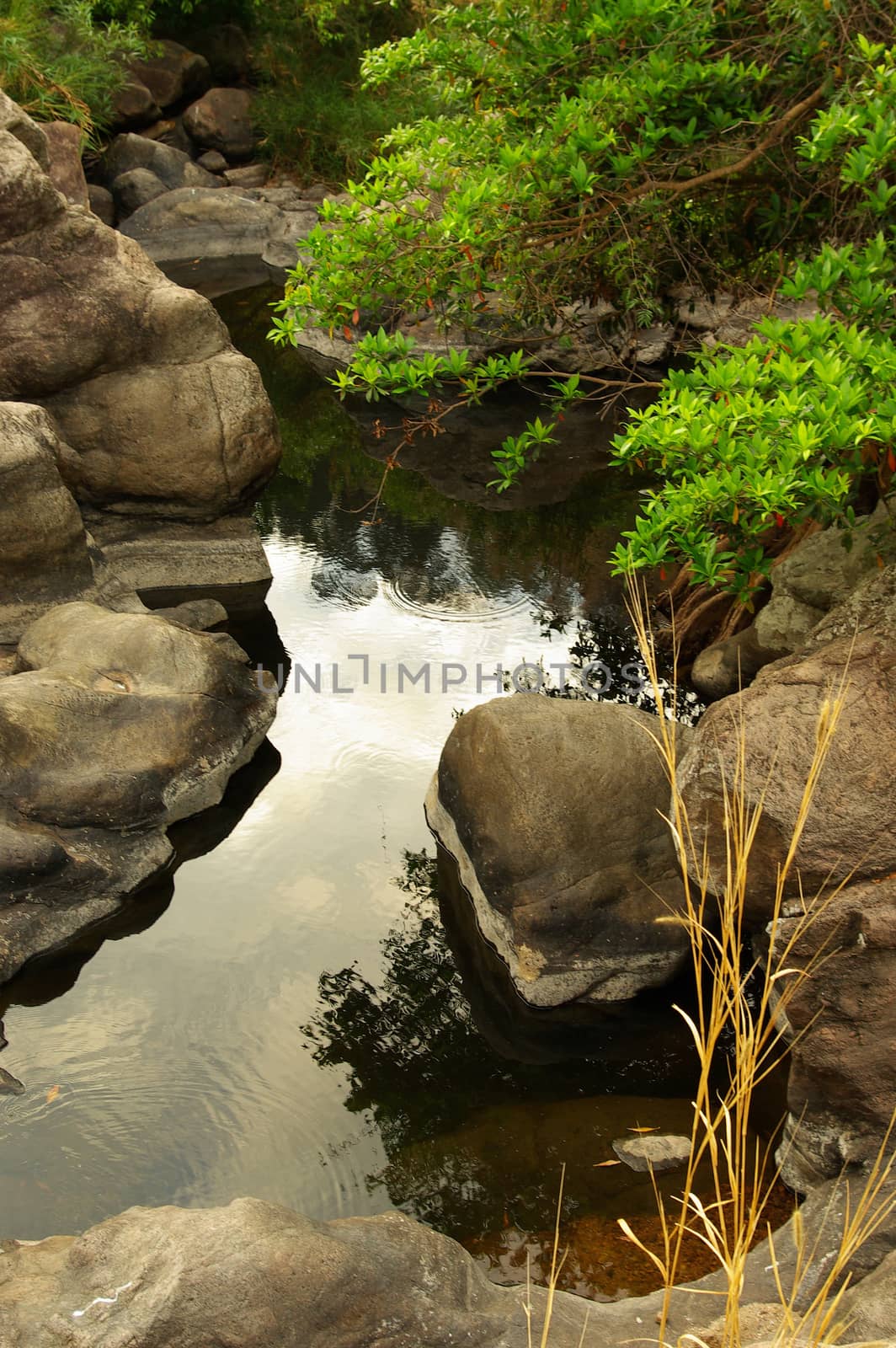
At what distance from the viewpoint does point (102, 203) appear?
742 inches

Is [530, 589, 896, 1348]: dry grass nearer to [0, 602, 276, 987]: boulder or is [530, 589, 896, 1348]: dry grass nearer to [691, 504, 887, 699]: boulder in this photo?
[691, 504, 887, 699]: boulder

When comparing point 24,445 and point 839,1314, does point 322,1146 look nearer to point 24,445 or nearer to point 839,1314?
point 839,1314

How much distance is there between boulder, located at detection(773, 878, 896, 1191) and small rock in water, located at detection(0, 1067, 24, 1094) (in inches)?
113

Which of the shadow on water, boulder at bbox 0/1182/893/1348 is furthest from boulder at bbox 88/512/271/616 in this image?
boulder at bbox 0/1182/893/1348

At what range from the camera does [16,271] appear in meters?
8.15

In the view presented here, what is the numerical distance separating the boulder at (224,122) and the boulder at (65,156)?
6.18 metres

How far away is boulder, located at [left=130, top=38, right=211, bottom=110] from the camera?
2073cm

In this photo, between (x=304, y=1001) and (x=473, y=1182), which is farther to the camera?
(x=304, y=1001)

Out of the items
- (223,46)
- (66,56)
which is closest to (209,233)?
(66,56)

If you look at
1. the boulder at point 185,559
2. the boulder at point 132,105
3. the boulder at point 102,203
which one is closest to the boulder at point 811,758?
the boulder at point 185,559

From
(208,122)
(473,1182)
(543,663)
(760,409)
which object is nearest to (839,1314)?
(473,1182)

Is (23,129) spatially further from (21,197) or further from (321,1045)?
(321,1045)

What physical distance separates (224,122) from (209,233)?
10.3 feet

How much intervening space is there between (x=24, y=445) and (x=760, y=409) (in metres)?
4.90
